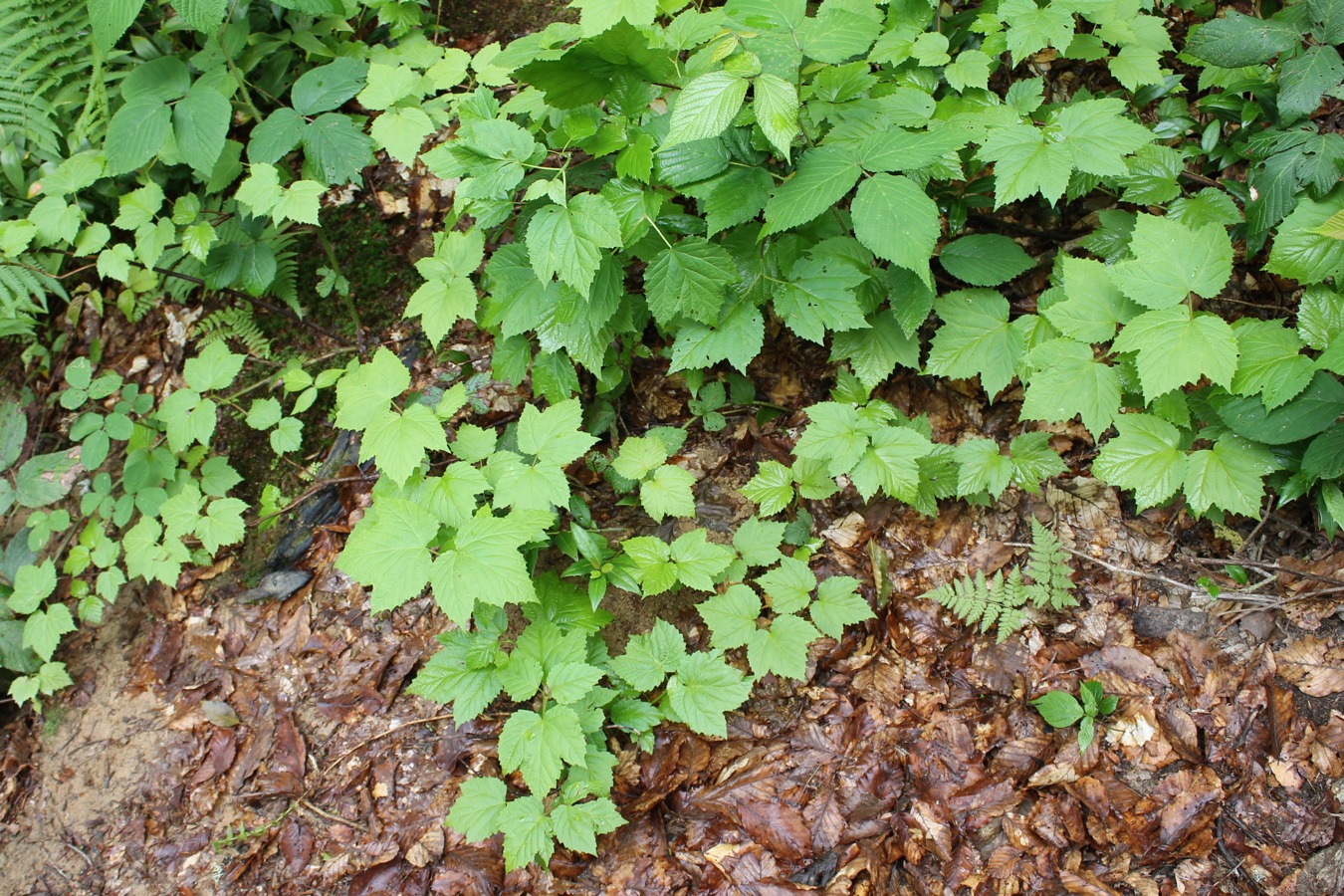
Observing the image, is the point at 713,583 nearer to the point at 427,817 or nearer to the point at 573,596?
the point at 573,596

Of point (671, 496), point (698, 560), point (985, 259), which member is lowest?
point (698, 560)

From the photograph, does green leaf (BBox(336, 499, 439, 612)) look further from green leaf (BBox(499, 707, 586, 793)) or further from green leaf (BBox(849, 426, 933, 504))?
green leaf (BBox(849, 426, 933, 504))

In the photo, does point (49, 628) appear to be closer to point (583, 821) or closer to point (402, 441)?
point (402, 441)

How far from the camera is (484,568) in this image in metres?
2.12

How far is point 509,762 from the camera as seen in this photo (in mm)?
2207

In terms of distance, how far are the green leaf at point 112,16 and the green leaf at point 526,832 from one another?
2963 mm

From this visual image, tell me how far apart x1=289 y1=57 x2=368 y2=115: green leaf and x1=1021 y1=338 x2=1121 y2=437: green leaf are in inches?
113

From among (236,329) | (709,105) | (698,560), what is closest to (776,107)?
(709,105)

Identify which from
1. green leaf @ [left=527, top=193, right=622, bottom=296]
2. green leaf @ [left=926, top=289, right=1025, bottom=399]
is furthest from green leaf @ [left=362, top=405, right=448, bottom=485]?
green leaf @ [left=926, top=289, right=1025, bottom=399]

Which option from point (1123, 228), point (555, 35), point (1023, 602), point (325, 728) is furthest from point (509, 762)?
point (1123, 228)

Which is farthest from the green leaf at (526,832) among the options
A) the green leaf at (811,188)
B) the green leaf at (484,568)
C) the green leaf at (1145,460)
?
the green leaf at (1145,460)

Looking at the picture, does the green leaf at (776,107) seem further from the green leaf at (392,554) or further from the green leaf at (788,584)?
the green leaf at (392,554)

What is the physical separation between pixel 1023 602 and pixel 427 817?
2.20 m

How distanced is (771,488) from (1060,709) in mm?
1166
